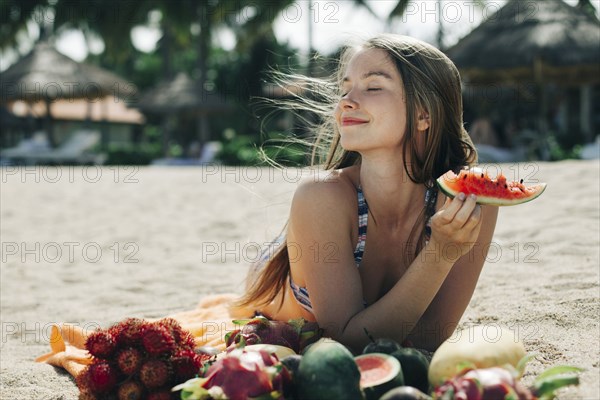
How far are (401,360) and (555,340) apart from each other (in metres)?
1.25

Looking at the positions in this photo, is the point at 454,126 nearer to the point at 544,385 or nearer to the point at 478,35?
the point at 544,385

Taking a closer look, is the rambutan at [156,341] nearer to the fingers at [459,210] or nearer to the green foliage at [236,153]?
the fingers at [459,210]

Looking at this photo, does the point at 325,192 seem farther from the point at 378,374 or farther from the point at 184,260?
the point at 184,260

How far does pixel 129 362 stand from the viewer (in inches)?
91.1

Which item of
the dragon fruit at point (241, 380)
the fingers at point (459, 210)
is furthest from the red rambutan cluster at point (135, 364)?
the fingers at point (459, 210)

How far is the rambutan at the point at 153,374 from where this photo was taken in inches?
90.3

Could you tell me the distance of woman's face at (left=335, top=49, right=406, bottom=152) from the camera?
2846 millimetres

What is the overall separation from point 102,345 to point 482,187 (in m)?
1.61

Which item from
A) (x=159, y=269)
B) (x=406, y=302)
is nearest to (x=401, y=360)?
(x=406, y=302)

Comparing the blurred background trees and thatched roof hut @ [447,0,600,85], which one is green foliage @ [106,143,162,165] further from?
thatched roof hut @ [447,0,600,85]

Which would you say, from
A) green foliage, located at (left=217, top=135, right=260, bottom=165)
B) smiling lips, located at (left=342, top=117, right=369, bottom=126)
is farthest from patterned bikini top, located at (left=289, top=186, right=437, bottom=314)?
green foliage, located at (left=217, top=135, right=260, bottom=165)

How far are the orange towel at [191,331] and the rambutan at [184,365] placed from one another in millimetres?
885

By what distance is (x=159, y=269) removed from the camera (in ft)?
19.8

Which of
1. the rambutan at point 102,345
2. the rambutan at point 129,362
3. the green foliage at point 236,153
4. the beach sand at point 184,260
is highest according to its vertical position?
the rambutan at point 102,345
